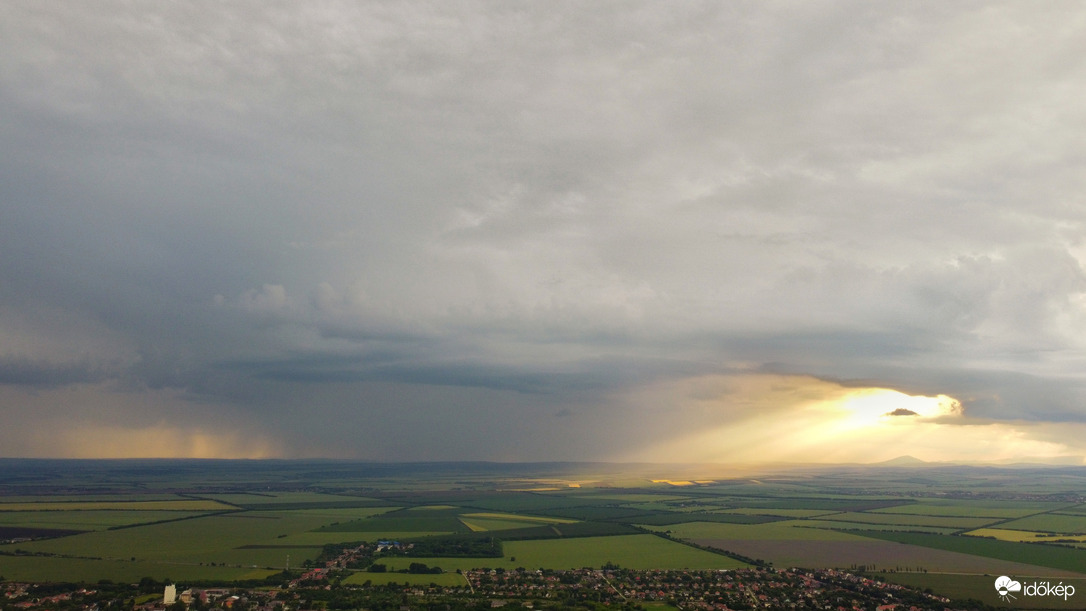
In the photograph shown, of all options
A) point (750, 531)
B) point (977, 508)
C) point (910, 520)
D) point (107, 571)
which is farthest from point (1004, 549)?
point (107, 571)

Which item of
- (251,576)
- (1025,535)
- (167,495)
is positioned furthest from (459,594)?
(167,495)

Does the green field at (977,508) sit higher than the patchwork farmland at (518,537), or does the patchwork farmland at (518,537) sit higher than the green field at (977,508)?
the patchwork farmland at (518,537)

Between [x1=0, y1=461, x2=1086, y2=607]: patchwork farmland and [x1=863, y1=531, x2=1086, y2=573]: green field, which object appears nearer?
[x1=0, y1=461, x2=1086, y2=607]: patchwork farmland

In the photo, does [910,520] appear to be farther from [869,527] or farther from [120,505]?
[120,505]

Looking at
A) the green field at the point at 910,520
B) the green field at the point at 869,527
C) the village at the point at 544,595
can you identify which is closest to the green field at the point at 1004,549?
the green field at the point at 869,527

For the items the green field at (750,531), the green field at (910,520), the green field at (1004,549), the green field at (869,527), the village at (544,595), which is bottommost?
the green field at (910,520)

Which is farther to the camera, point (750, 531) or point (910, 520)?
point (910, 520)

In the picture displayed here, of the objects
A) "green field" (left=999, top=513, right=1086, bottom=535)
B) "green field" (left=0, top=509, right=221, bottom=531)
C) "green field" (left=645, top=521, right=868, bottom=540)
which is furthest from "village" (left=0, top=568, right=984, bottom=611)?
"green field" (left=999, top=513, right=1086, bottom=535)

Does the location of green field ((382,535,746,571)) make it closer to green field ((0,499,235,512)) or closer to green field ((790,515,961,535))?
green field ((790,515,961,535))

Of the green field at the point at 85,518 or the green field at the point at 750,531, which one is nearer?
the green field at the point at 750,531

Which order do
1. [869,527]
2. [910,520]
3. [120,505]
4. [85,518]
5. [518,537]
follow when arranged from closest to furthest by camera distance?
[518,537] < [869,527] < [85,518] < [910,520] < [120,505]

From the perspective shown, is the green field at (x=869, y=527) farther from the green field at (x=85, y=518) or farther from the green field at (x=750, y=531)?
the green field at (x=85, y=518)
